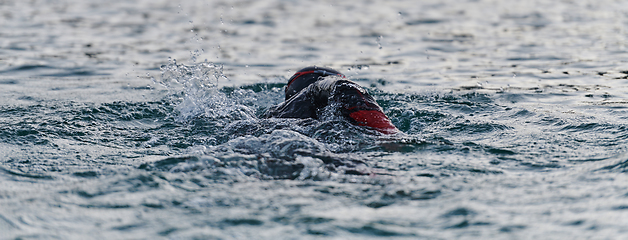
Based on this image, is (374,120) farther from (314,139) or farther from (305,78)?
(305,78)

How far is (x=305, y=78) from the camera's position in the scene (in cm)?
582

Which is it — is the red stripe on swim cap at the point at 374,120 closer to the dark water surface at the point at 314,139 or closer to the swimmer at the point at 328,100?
the swimmer at the point at 328,100

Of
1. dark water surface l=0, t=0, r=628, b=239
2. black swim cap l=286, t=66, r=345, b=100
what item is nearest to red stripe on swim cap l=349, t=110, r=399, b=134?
dark water surface l=0, t=0, r=628, b=239

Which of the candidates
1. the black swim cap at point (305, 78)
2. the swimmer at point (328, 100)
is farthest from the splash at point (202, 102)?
the swimmer at point (328, 100)

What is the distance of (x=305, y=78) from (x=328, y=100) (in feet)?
2.85

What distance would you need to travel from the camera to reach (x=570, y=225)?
123 inches

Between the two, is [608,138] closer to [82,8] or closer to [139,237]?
[139,237]

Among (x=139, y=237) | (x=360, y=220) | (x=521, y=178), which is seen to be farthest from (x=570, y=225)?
(x=139, y=237)

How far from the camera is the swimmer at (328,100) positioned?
4719 millimetres

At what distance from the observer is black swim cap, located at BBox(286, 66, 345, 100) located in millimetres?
5781

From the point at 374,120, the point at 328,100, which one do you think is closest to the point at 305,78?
the point at 328,100

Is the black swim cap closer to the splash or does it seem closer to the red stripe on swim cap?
the splash

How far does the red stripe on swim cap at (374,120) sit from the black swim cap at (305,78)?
1.11m

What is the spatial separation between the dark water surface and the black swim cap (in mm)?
560
